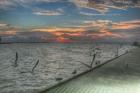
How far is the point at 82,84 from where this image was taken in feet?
81.3

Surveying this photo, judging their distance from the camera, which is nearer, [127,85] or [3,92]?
[127,85]

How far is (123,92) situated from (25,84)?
21757 mm

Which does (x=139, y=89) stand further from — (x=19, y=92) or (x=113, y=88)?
(x=19, y=92)

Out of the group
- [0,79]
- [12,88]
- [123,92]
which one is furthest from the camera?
[0,79]

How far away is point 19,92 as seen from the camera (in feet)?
112

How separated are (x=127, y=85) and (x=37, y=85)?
17818mm

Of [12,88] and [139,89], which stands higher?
[139,89]

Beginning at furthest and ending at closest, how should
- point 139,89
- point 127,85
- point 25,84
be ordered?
point 25,84 → point 127,85 → point 139,89

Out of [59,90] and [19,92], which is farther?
[19,92]

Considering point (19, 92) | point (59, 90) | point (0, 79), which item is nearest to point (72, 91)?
point (59, 90)

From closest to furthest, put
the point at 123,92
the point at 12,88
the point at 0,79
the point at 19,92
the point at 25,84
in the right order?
1. the point at 123,92
2. the point at 19,92
3. the point at 12,88
4. the point at 25,84
5. the point at 0,79

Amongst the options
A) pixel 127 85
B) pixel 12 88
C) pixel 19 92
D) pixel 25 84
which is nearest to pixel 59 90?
pixel 127 85

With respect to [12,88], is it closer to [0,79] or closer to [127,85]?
[0,79]

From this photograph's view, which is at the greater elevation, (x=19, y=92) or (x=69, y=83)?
(x=69, y=83)
